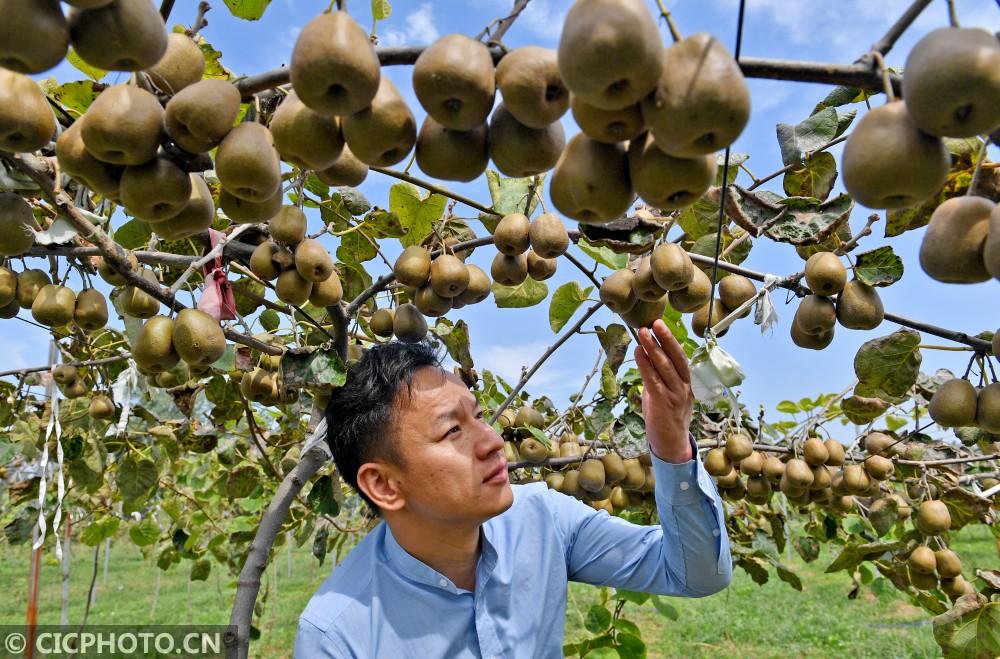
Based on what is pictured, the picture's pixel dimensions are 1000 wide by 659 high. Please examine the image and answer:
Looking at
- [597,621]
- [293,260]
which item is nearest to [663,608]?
[597,621]

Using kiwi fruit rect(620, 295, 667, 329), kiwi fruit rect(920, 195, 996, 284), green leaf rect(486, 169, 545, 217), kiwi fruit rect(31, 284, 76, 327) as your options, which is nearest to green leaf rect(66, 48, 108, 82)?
kiwi fruit rect(31, 284, 76, 327)

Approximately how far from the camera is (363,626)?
6.33ft

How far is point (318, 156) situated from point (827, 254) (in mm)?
1220

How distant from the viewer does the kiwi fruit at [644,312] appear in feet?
6.12

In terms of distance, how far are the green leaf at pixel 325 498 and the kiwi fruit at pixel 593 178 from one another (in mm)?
2213

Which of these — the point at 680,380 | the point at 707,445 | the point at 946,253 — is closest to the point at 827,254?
the point at 680,380

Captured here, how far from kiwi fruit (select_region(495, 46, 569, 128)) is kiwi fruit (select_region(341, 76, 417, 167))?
0.14 meters

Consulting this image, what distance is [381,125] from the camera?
0.95 m

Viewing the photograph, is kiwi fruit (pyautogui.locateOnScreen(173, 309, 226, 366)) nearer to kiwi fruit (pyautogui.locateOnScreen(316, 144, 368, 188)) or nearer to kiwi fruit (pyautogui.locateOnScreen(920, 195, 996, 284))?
kiwi fruit (pyautogui.locateOnScreen(316, 144, 368, 188))

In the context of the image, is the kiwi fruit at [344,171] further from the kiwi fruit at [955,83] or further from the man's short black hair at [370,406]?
the man's short black hair at [370,406]

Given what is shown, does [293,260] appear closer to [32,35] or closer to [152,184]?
[152,184]

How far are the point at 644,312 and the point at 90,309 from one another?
1694 mm

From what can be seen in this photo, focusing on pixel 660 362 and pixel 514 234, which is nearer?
pixel 660 362

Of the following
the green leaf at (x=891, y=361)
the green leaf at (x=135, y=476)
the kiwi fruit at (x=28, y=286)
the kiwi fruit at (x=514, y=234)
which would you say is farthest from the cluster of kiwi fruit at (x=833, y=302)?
the green leaf at (x=135, y=476)
